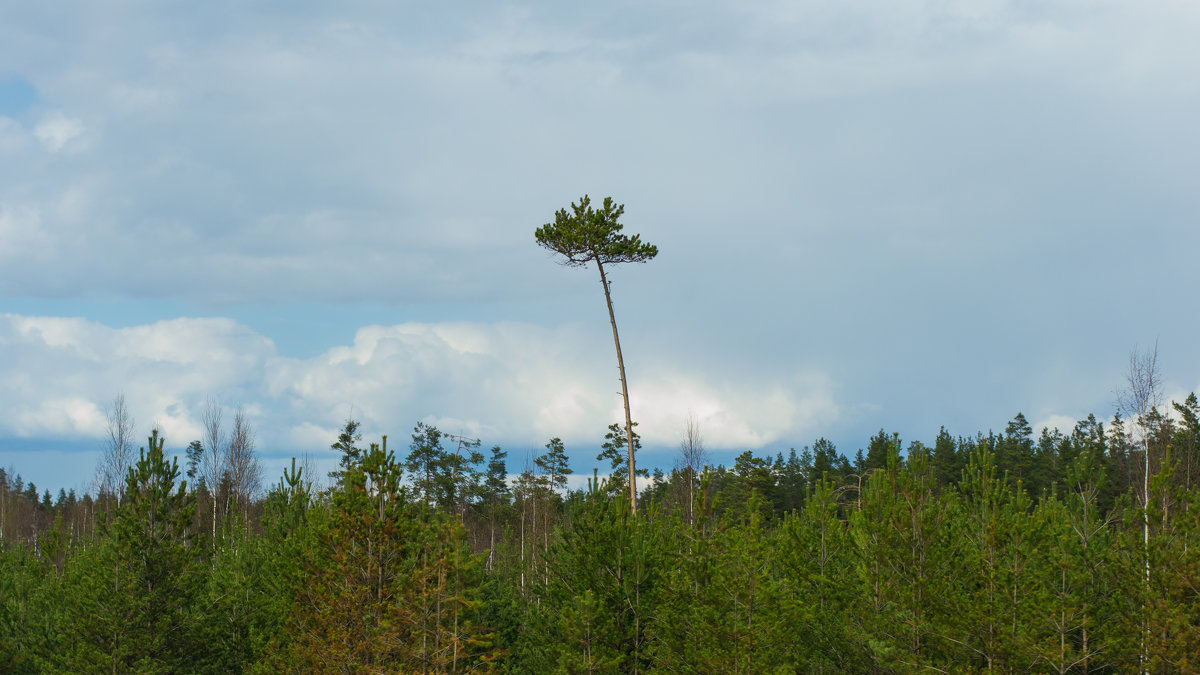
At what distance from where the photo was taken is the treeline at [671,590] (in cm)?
1620

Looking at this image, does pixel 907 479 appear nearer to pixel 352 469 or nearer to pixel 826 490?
pixel 826 490

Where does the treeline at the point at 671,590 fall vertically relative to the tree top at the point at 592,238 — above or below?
below

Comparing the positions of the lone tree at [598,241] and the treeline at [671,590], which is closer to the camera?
the treeline at [671,590]

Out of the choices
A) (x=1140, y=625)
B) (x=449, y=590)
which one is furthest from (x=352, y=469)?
(x=1140, y=625)

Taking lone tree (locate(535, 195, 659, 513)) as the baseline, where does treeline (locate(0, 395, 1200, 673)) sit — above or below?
below

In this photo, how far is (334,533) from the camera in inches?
774

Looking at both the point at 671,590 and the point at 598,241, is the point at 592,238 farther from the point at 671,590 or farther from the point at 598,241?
the point at 671,590

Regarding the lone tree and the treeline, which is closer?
the treeline

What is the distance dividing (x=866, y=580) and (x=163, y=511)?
1796 centimetres

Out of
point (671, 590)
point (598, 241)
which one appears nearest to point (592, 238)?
point (598, 241)

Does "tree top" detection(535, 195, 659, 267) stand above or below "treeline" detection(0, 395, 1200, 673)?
above

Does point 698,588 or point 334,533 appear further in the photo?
point 334,533

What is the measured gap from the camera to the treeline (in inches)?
638

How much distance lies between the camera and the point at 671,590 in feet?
59.9
